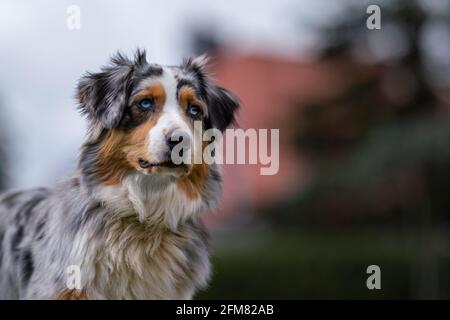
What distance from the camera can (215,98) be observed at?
371 centimetres

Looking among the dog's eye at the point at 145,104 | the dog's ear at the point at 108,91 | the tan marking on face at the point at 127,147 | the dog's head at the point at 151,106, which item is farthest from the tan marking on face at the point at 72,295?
the dog's eye at the point at 145,104

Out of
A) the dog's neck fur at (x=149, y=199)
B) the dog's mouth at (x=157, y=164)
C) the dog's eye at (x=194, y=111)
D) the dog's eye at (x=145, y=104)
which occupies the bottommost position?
the dog's neck fur at (x=149, y=199)

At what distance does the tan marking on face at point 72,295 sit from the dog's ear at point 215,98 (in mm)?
1166

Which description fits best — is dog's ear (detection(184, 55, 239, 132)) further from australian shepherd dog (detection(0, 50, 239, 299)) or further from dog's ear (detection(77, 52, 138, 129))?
dog's ear (detection(77, 52, 138, 129))

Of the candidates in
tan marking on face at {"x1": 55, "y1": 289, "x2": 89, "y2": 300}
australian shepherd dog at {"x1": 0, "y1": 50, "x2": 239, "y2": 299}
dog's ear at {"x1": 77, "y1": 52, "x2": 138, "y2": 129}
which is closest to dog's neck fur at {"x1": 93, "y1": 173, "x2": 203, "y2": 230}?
australian shepherd dog at {"x1": 0, "y1": 50, "x2": 239, "y2": 299}

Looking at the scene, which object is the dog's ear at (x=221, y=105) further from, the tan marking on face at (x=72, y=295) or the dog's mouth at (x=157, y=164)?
the tan marking on face at (x=72, y=295)

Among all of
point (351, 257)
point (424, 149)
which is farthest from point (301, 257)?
point (424, 149)

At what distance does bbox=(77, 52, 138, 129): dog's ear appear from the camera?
3.46 metres

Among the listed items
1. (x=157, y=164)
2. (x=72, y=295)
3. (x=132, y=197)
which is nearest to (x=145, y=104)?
(x=157, y=164)

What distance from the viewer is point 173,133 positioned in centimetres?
346

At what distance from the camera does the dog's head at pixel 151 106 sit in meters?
3.48

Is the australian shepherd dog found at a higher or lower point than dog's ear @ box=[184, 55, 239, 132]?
lower

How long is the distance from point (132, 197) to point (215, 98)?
62 centimetres

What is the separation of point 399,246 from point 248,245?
3800mm
